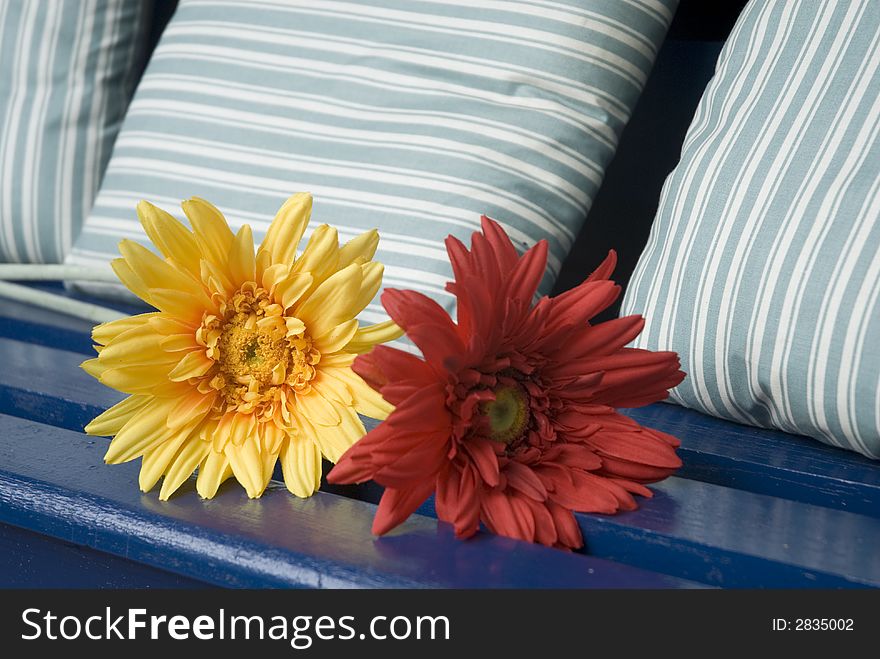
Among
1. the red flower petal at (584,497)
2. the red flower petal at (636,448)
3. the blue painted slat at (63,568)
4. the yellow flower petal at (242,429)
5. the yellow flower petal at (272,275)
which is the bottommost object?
the blue painted slat at (63,568)

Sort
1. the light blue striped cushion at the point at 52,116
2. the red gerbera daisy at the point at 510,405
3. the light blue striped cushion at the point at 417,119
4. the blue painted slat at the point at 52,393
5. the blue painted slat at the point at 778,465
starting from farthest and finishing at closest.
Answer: the light blue striped cushion at the point at 52,116, the light blue striped cushion at the point at 417,119, the blue painted slat at the point at 52,393, the blue painted slat at the point at 778,465, the red gerbera daisy at the point at 510,405

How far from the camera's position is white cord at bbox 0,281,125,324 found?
977 millimetres

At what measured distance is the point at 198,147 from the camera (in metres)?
1.07

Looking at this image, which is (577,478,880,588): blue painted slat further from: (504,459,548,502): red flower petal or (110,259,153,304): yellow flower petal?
(110,259,153,304): yellow flower petal

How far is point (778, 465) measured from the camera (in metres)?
0.67

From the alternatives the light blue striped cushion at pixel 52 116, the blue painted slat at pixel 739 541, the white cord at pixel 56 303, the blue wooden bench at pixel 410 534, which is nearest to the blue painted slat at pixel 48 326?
the white cord at pixel 56 303

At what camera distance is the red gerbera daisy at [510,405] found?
1.60 feet

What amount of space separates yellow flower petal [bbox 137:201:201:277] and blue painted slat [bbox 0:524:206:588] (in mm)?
190

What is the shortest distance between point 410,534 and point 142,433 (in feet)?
0.58

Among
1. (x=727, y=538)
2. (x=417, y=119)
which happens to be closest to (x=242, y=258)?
(x=727, y=538)

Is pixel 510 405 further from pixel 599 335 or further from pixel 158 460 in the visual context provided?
pixel 158 460

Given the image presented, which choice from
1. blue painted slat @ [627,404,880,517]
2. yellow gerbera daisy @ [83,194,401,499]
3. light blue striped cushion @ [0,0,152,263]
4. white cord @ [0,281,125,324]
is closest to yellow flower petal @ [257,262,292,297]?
yellow gerbera daisy @ [83,194,401,499]

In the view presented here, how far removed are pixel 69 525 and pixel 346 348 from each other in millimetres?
208

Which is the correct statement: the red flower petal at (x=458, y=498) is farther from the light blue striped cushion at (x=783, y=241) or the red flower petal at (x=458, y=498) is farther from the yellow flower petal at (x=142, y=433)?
the light blue striped cushion at (x=783, y=241)
